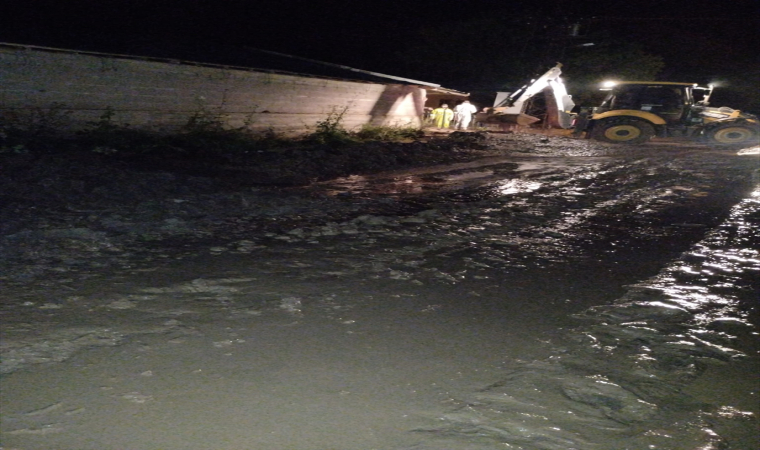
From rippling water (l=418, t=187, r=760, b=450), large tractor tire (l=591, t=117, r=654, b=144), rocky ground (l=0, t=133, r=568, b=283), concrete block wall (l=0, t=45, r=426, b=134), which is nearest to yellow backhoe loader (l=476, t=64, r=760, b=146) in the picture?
large tractor tire (l=591, t=117, r=654, b=144)

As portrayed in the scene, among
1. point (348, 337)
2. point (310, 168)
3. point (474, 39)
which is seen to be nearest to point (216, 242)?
point (348, 337)

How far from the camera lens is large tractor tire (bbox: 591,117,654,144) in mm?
18781

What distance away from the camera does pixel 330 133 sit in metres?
15.9

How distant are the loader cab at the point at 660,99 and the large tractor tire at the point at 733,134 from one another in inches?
39.8

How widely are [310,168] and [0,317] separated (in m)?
7.76

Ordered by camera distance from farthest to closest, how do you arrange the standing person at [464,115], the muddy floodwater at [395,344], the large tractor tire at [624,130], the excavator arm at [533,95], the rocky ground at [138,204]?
the standing person at [464,115] → the excavator arm at [533,95] → the large tractor tire at [624,130] → the rocky ground at [138,204] → the muddy floodwater at [395,344]

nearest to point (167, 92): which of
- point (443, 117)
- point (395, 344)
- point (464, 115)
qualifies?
point (395, 344)

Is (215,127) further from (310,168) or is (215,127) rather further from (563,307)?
(563,307)

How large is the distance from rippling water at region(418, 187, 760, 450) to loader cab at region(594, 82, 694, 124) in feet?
47.8

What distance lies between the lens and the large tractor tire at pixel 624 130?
61.6ft

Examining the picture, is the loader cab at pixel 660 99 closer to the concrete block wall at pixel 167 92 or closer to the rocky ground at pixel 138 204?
the concrete block wall at pixel 167 92

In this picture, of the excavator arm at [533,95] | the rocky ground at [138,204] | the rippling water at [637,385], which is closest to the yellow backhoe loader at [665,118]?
the excavator arm at [533,95]

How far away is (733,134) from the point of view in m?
17.7

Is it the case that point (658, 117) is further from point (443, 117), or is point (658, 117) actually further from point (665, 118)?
point (443, 117)
